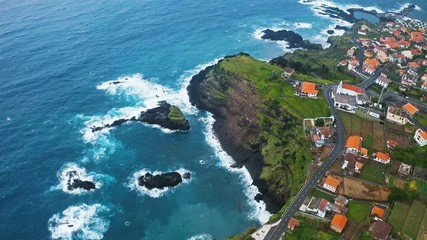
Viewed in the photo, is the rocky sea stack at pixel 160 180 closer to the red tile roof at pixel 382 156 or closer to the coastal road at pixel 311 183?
the coastal road at pixel 311 183

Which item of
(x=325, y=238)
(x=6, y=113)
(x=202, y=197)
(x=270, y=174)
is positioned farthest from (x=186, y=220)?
(x=6, y=113)

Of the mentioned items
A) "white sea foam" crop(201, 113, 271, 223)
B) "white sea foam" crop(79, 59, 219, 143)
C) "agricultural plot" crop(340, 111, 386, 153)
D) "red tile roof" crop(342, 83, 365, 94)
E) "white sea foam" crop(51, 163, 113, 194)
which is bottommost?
"white sea foam" crop(201, 113, 271, 223)

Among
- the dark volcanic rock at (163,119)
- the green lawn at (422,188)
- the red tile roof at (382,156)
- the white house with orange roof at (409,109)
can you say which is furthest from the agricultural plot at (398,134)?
the dark volcanic rock at (163,119)

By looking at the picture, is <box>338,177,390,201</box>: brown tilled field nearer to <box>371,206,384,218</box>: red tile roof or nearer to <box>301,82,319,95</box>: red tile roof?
<box>371,206,384,218</box>: red tile roof

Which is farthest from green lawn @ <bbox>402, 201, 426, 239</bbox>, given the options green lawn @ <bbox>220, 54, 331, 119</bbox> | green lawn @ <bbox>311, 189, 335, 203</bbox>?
green lawn @ <bbox>220, 54, 331, 119</bbox>

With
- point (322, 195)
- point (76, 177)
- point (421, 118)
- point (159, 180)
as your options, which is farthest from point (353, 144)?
point (76, 177)

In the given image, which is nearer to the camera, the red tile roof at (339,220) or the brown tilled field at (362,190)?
the red tile roof at (339,220)
